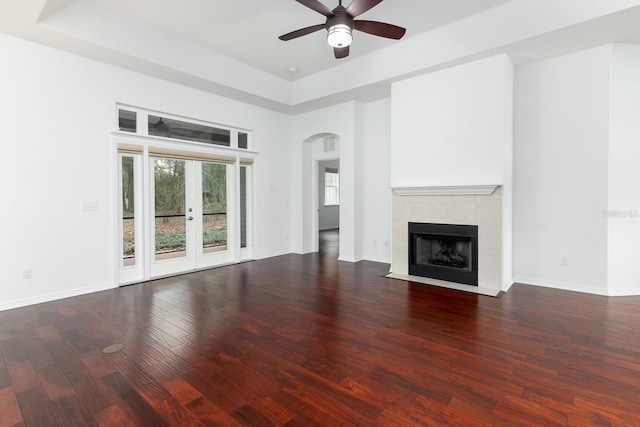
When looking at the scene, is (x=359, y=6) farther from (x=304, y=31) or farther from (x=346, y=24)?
(x=304, y=31)

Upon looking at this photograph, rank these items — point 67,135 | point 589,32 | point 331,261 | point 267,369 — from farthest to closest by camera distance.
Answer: point 331,261, point 67,135, point 589,32, point 267,369

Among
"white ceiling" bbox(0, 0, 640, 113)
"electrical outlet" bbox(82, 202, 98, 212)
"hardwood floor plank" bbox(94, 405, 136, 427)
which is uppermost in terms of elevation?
"white ceiling" bbox(0, 0, 640, 113)

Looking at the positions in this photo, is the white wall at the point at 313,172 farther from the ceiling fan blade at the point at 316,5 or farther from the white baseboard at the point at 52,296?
the white baseboard at the point at 52,296

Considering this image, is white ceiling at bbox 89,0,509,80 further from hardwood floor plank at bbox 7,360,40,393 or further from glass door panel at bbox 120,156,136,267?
hardwood floor plank at bbox 7,360,40,393

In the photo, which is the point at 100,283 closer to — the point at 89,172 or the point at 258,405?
the point at 89,172

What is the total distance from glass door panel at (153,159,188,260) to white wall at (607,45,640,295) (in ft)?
20.4

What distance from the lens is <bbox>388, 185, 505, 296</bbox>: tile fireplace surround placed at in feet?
14.0

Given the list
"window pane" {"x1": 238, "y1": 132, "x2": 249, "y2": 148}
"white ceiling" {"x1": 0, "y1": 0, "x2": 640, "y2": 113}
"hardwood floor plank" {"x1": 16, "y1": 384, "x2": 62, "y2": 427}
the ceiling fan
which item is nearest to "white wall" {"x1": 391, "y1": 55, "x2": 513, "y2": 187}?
"white ceiling" {"x1": 0, "y1": 0, "x2": 640, "y2": 113}

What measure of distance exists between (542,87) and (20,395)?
249 inches

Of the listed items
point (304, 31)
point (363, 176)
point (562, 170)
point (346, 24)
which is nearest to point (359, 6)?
point (346, 24)

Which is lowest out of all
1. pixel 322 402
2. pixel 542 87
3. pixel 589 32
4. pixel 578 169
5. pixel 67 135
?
pixel 322 402

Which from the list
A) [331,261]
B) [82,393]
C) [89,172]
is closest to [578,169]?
[331,261]

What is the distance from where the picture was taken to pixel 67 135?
4.15 metres

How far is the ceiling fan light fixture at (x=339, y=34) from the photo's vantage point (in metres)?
3.26
